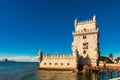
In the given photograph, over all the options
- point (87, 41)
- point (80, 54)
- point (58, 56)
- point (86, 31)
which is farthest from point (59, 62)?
point (86, 31)

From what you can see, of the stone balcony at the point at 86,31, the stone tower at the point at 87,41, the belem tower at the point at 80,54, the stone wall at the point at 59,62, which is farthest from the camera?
the stone balcony at the point at 86,31

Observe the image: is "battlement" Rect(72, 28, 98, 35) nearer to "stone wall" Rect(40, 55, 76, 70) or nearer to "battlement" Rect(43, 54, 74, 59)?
"battlement" Rect(43, 54, 74, 59)

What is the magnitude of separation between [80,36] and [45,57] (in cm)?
1789

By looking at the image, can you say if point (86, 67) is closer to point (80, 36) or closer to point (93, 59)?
point (93, 59)

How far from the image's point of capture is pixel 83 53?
61.3m

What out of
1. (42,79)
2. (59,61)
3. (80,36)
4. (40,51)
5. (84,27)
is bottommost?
(42,79)

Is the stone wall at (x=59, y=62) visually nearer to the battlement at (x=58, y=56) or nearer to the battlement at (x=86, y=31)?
the battlement at (x=58, y=56)

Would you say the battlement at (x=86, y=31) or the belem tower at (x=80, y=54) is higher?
the battlement at (x=86, y=31)

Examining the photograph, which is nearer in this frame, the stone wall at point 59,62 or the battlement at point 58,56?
the stone wall at point 59,62

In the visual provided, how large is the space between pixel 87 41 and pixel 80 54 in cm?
618

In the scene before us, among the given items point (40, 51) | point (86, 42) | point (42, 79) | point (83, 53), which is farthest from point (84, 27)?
point (42, 79)

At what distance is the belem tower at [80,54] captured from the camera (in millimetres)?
58594

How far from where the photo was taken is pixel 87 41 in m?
61.1

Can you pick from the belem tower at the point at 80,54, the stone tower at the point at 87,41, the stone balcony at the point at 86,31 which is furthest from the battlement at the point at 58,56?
the stone balcony at the point at 86,31
